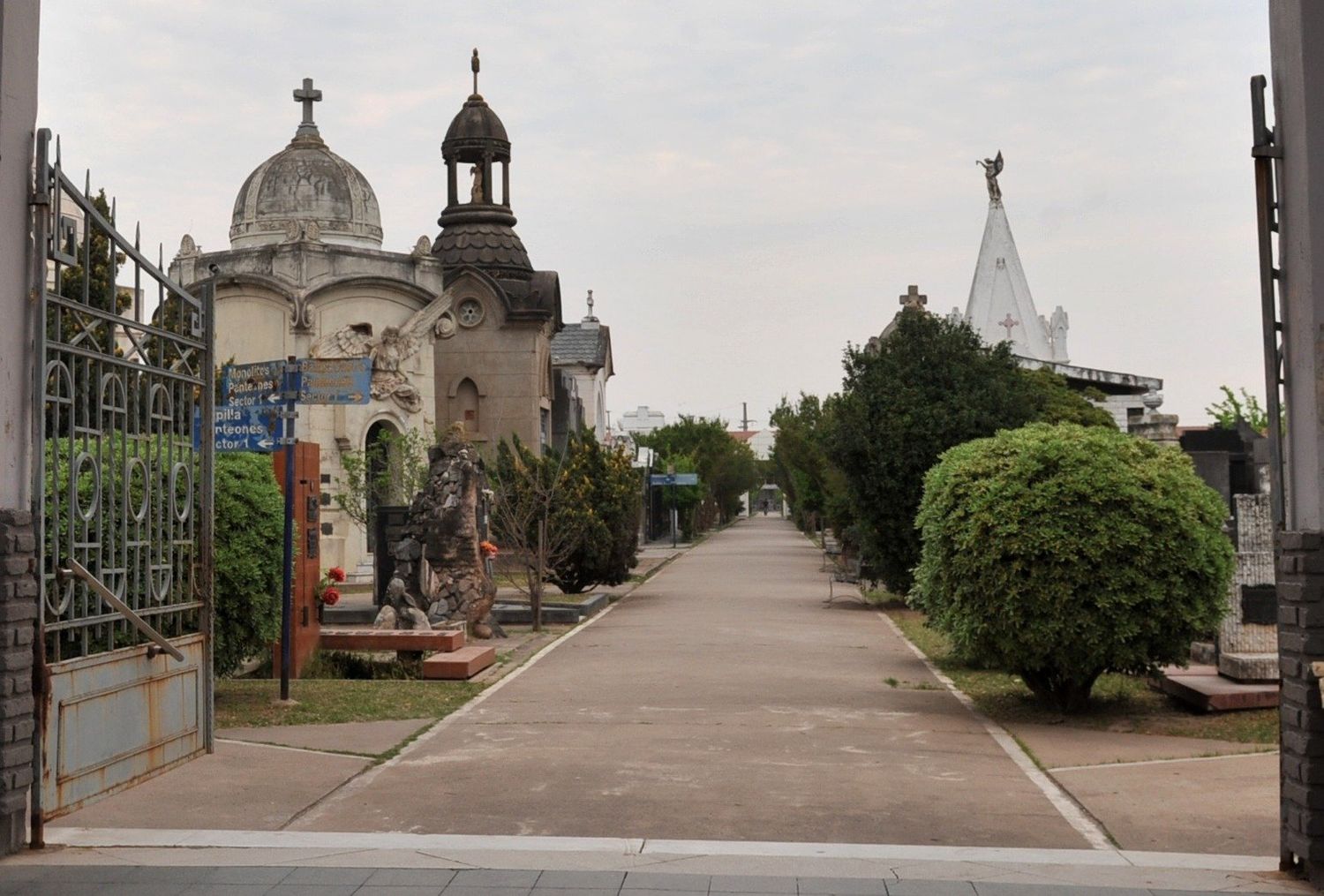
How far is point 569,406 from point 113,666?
39693 mm

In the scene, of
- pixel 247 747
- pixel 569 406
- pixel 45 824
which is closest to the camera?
pixel 45 824

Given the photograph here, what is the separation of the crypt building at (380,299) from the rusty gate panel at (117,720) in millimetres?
23300

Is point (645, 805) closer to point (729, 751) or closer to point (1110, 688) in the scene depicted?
point (729, 751)

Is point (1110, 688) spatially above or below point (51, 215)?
below

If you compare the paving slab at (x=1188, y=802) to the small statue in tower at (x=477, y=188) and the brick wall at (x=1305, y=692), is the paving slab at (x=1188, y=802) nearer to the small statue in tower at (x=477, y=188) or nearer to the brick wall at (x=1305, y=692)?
the brick wall at (x=1305, y=692)

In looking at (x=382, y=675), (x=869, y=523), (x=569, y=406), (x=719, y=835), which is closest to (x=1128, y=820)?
(x=719, y=835)

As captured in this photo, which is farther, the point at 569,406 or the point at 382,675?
the point at 569,406

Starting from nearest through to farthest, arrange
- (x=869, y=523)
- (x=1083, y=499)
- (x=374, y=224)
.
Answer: (x=1083, y=499), (x=869, y=523), (x=374, y=224)

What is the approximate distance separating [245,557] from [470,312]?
28475 millimetres

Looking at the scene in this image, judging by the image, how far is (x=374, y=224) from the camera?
39844 mm

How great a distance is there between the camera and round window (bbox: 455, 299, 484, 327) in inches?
1613

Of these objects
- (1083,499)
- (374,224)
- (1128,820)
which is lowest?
(1128,820)

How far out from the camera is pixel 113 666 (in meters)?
8.86

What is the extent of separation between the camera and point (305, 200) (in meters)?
38.7
